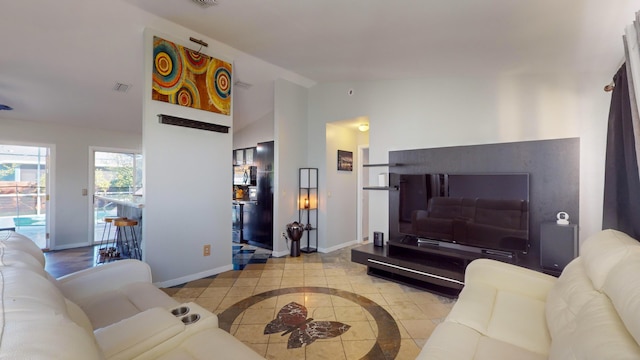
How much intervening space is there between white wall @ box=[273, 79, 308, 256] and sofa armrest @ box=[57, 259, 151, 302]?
7.91ft

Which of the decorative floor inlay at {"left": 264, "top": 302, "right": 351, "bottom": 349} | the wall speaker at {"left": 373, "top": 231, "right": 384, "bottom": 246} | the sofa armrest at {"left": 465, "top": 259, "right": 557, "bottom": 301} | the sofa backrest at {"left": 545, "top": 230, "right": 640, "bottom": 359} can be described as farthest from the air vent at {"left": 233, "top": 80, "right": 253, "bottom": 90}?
the sofa backrest at {"left": 545, "top": 230, "right": 640, "bottom": 359}

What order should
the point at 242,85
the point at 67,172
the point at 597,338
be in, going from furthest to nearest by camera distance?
the point at 67,172, the point at 242,85, the point at 597,338

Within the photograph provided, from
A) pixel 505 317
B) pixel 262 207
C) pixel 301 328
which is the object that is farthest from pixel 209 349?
pixel 262 207

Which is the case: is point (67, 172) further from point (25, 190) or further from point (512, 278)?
point (512, 278)

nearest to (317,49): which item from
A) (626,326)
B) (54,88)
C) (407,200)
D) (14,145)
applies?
(407,200)

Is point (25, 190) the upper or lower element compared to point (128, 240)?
upper

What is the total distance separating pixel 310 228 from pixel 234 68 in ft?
9.04

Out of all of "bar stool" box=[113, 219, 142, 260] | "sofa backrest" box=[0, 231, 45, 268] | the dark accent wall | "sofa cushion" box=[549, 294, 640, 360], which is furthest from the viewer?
"bar stool" box=[113, 219, 142, 260]

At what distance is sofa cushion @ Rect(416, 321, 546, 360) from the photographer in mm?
1177

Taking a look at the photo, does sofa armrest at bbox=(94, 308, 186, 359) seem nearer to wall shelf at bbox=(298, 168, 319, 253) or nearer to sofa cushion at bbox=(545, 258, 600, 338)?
sofa cushion at bbox=(545, 258, 600, 338)

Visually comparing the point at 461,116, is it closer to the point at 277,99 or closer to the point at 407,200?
the point at 407,200

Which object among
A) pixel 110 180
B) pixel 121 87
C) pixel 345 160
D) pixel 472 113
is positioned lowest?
pixel 110 180

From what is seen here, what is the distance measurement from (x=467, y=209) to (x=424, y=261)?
2.47 ft

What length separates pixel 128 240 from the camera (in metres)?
4.13
